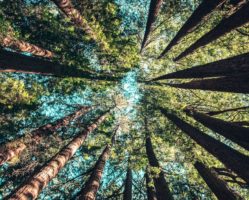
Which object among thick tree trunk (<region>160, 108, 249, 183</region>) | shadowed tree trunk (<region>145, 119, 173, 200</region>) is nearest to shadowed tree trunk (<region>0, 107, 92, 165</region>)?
shadowed tree trunk (<region>145, 119, 173, 200</region>)

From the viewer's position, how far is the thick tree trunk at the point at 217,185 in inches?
285

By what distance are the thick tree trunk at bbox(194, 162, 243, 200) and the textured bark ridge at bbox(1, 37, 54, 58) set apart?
8.23 meters

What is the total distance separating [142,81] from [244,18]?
28.0 feet

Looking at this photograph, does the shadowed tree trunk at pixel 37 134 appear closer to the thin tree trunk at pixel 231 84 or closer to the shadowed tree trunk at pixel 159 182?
the shadowed tree trunk at pixel 159 182

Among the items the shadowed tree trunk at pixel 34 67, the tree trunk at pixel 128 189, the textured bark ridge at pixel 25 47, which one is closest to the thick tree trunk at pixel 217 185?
the tree trunk at pixel 128 189

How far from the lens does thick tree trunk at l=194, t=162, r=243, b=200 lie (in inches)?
285

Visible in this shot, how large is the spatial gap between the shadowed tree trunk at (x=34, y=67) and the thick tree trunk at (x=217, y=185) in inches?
236

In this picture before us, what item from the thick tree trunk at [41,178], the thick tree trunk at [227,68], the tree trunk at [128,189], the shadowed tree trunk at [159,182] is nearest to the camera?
the thick tree trunk at [41,178]

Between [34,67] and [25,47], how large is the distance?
0.94 meters

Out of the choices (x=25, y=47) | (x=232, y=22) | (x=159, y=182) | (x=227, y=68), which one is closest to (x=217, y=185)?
(x=159, y=182)

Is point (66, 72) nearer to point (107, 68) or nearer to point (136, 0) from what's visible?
point (107, 68)

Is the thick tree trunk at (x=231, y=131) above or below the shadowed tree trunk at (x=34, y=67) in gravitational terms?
below

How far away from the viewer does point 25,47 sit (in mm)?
9750

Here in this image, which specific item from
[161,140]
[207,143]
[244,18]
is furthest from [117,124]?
[244,18]
